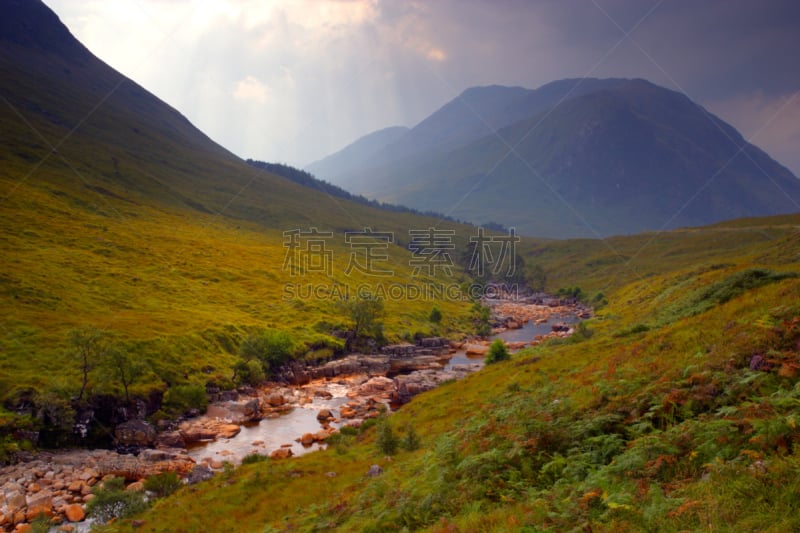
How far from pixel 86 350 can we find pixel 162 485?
75.9ft

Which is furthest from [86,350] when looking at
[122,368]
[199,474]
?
[199,474]

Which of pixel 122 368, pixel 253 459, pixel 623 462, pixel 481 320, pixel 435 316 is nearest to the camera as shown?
pixel 623 462

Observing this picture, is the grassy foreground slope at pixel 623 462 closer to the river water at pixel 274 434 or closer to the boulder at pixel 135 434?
the river water at pixel 274 434

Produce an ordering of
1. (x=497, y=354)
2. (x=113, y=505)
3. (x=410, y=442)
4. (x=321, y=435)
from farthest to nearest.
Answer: (x=497, y=354) → (x=321, y=435) → (x=113, y=505) → (x=410, y=442)

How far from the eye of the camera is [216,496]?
26.5m

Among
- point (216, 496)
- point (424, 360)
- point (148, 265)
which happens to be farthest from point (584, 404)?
point (148, 265)

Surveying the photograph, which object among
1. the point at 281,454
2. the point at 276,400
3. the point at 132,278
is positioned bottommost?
the point at 276,400

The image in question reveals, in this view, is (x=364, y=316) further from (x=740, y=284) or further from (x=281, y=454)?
(x=740, y=284)

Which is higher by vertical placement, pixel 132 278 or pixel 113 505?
pixel 132 278

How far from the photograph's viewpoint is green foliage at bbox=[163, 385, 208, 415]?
4966 cm

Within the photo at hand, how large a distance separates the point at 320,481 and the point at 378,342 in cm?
6083

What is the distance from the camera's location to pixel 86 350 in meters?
44.8

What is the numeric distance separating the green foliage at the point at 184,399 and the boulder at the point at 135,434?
461 centimetres

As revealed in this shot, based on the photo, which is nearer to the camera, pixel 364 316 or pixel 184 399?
pixel 184 399
